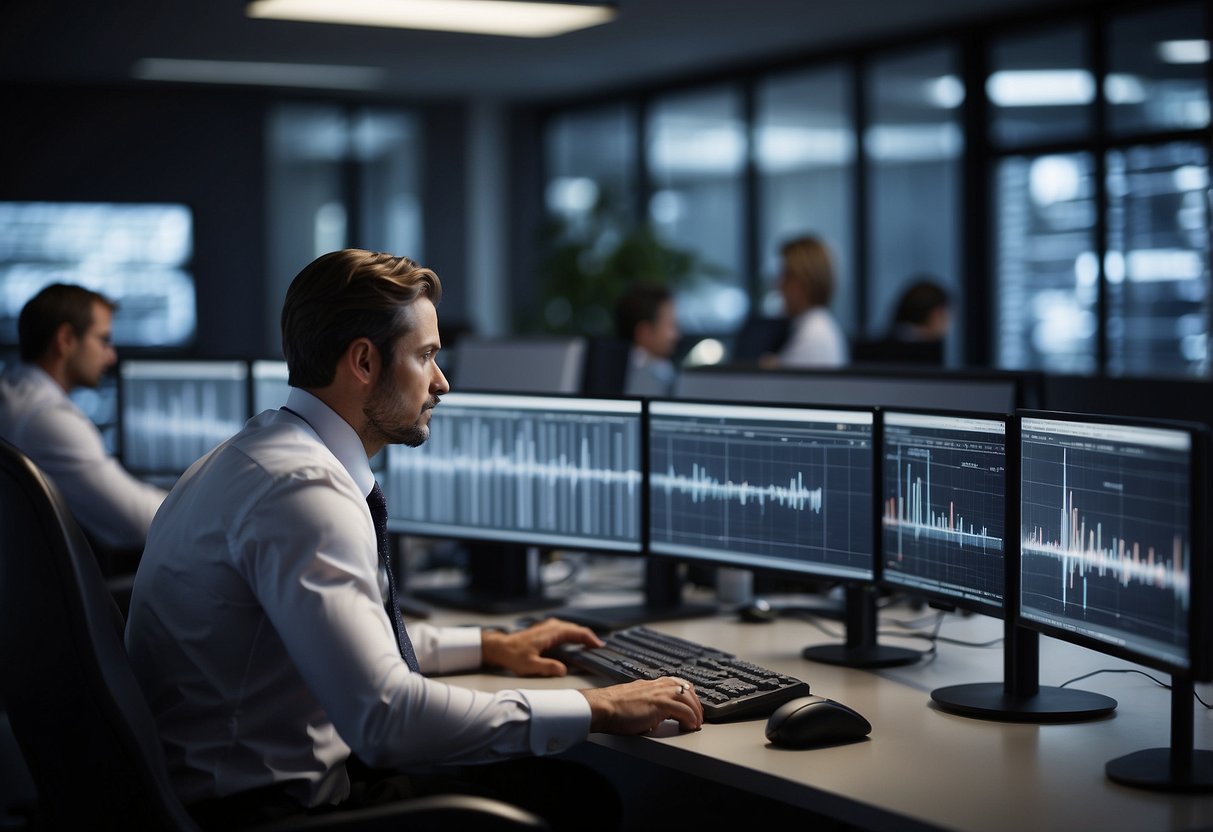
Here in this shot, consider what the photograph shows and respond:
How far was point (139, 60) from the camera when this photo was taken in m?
7.87

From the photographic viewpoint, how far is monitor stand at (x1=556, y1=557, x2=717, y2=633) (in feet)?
8.96

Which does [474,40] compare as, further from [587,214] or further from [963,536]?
[963,536]

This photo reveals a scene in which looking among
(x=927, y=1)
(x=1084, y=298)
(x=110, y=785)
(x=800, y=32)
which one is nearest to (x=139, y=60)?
(x=800, y=32)

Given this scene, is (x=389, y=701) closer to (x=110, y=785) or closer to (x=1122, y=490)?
(x=110, y=785)

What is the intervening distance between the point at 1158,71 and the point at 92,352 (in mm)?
4791

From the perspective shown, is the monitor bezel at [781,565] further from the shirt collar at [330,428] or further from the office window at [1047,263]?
the office window at [1047,263]

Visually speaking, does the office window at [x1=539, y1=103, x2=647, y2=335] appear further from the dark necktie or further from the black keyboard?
the dark necktie

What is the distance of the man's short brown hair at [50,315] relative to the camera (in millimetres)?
3824

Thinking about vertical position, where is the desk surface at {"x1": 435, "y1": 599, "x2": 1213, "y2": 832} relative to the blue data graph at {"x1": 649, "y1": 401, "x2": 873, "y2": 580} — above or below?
below

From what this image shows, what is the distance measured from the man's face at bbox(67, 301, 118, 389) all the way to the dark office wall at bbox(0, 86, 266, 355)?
4998 mm

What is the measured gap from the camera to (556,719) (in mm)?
1824

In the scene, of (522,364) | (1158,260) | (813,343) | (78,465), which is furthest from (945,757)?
(1158,260)

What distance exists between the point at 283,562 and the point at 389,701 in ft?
0.70

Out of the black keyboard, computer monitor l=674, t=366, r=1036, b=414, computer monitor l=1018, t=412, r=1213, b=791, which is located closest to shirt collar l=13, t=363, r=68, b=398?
computer monitor l=674, t=366, r=1036, b=414
